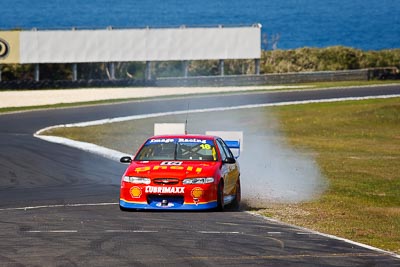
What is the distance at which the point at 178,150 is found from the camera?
62.1 feet

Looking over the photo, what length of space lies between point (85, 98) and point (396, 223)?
38.5m

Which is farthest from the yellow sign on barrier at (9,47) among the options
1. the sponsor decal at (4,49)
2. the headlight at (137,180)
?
the headlight at (137,180)

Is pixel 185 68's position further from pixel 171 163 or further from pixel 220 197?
pixel 220 197

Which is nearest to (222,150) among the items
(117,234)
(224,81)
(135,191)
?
(135,191)

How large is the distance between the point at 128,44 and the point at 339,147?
2955 cm

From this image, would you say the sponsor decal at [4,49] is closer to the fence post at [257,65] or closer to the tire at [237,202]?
the fence post at [257,65]

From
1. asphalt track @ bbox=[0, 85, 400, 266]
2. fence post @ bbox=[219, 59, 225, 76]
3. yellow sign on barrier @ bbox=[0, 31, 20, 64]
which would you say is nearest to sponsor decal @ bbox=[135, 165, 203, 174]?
asphalt track @ bbox=[0, 85, 400, 266]

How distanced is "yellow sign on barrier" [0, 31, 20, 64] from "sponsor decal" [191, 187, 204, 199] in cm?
4455

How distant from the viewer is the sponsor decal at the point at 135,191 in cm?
1780

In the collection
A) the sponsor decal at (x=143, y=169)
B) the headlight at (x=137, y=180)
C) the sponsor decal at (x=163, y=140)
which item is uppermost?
the sponsor decal at (x=163, y=140)

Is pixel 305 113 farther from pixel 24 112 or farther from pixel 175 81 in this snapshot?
pixel 175 81

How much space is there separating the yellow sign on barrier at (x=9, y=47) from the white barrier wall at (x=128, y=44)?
186 millimetres

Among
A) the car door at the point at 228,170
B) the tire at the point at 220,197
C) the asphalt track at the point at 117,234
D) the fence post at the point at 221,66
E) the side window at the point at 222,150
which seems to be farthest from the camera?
the fence post at the point at 221,66

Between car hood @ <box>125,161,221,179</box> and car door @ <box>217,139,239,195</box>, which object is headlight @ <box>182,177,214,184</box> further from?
car door @ <box>217,139,239,195</box>
